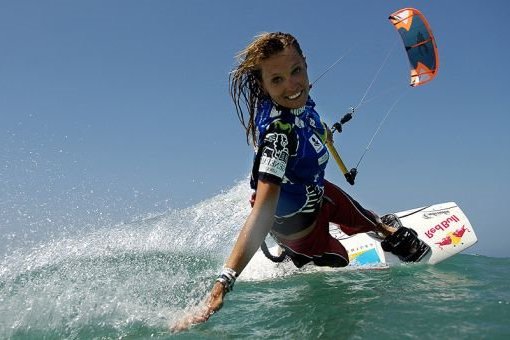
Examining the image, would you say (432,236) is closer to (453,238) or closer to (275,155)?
(453,238)

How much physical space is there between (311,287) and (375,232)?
52.6 inches

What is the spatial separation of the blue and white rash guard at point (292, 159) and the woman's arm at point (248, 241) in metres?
0.11

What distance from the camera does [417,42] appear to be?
10.4 meters

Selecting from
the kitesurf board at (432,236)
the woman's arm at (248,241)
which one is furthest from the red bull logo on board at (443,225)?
the woman's arm at (248,241)

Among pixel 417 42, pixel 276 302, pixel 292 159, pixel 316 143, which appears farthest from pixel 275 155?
pixel 417 42

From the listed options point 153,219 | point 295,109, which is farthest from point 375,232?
point 153,219

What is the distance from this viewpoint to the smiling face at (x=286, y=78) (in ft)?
11.2

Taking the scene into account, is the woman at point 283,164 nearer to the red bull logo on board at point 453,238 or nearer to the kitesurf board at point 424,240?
the kitesurf board at point 424,240

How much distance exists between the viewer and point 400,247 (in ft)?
17.1

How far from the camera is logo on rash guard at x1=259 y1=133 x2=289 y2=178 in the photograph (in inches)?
115

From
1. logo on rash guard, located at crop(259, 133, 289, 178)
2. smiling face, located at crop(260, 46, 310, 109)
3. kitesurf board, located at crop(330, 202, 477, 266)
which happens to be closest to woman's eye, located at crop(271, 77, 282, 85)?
smiling face, located at crop(260, 46, 310, 109)

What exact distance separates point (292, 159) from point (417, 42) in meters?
8.28

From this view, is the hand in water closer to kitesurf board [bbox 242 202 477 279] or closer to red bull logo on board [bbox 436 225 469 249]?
kitesurf board [bbox 242 202 477 279]

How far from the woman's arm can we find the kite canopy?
26.7 ft
